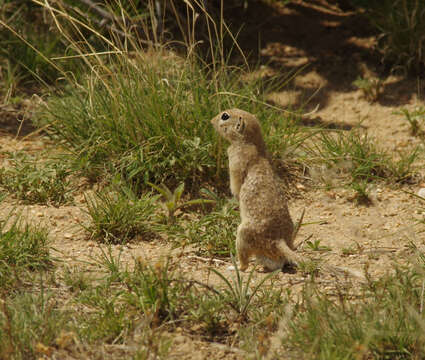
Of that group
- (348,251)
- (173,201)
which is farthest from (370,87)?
(173,201)

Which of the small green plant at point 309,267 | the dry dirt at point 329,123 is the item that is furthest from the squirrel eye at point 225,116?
the small green plant at point 309,267

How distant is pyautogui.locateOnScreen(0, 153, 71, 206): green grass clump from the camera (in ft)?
16.1

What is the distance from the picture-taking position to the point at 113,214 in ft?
14.3

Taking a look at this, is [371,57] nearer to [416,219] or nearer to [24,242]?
[416,219]

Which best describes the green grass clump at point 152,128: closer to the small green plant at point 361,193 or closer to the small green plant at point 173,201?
the small green plant at point 173,201

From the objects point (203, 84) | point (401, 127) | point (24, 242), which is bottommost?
point (401, 127)

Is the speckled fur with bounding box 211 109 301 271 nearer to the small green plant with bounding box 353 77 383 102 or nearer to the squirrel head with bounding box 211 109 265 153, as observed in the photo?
the squirrel head with bounding box 211 109 265 153

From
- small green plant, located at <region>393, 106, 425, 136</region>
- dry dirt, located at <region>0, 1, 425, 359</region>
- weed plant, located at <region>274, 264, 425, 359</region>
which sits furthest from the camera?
small green plant, located at <region>393, 106, 425, 136</region>

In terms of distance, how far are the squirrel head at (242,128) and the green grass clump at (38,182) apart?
1.54 meters

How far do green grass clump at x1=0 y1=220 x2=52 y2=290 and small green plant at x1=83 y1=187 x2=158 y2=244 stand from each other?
43 centimetres

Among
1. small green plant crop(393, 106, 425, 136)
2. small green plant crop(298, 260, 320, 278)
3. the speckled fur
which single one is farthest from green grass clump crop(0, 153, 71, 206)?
small green plant crop(393, 106, 425, 136)

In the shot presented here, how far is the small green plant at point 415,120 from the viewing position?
6016 millimetres

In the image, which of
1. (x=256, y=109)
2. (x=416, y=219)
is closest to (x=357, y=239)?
(x=416, y=219)

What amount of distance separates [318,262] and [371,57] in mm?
4148
